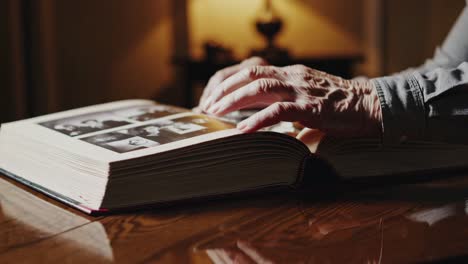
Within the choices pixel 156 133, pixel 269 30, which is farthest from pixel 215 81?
pixel 269 30

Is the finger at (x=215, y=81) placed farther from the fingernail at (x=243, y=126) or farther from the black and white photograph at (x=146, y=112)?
the fingernail at (x=243, y=126)

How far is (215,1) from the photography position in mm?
3094

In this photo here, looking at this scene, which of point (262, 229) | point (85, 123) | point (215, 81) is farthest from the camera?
point (215, 81)

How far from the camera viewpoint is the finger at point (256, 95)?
0.74 meters

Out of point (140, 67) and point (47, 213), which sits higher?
point (47, 213)

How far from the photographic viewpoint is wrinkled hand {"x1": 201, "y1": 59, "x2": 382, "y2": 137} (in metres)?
0.72

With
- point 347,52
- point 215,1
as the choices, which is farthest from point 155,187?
point 347,52

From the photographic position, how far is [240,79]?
2.60 ft

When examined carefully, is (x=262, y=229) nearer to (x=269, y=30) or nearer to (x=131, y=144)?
(x=131, y=144)

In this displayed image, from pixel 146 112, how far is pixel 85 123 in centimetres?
9

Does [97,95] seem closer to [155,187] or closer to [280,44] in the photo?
[280,44]

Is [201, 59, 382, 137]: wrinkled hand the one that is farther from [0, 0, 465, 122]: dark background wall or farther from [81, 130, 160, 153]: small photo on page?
[0, 0, 465, 122]: dark background wall

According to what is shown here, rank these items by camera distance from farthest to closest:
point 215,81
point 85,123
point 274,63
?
point 274,63
point 215,81
point 85,123

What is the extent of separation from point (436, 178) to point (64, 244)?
452mm
